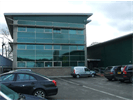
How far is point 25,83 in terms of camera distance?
7.24m

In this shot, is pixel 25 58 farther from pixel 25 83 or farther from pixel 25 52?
pixel 25 83

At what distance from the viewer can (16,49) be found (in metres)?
28.1

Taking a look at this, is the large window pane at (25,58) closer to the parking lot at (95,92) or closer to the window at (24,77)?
the parking lot at (95,92)

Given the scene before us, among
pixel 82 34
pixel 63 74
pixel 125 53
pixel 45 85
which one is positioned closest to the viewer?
pixel 45 85

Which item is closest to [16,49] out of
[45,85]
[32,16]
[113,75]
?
[32,16]

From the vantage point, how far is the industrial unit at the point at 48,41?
28.2 metres

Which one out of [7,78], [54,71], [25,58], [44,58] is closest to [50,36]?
[44,58]

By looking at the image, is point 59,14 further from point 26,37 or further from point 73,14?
point 26,37

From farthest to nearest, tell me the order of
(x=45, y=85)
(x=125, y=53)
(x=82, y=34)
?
(x=82, y=34) → (x=125, y=53) → (x=45, y=85)

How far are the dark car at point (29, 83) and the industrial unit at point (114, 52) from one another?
21.1 meters

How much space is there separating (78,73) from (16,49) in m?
12.4

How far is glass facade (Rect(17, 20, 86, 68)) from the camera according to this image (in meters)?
28.3

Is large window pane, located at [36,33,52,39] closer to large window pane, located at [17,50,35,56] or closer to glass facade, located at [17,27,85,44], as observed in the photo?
glass facade, located at [17,27,85,44]

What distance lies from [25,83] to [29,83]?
0.18 m
